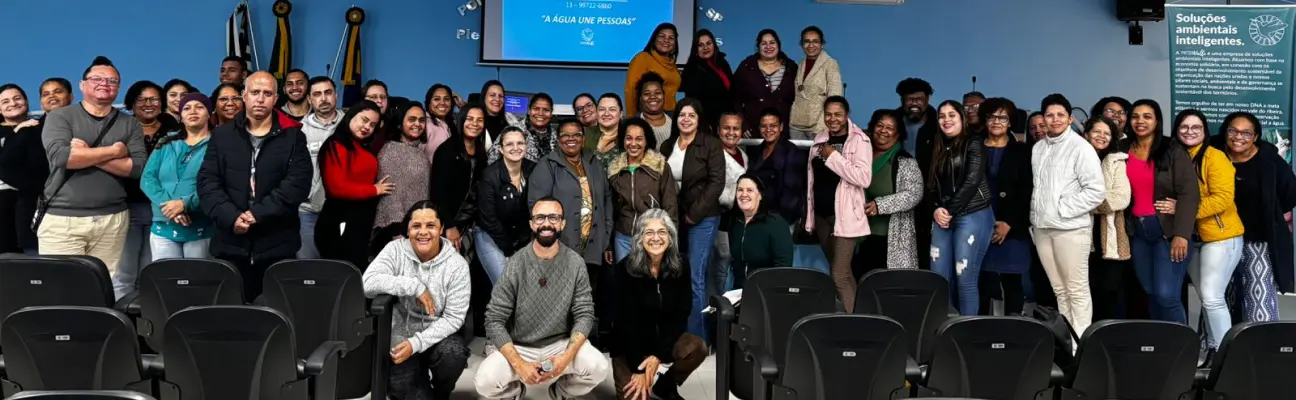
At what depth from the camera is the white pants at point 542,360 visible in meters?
4.23

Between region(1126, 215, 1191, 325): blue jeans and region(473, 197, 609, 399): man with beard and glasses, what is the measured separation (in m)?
2.91

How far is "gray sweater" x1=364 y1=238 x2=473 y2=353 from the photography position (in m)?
4.27

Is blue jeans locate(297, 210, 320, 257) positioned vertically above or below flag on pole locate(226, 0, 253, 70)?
below

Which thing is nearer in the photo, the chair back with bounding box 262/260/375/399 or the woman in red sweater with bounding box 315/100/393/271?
the chair back with bounding box 262/260/375/399

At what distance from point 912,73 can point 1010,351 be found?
6.21 metres

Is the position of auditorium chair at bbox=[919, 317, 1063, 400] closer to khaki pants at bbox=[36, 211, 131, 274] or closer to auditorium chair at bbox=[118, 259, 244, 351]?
auditorium chair at bbox=[118, 259, 244, 351]

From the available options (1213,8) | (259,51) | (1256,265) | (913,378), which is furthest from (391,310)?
(259,51)

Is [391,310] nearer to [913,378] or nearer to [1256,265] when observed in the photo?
[913,378]

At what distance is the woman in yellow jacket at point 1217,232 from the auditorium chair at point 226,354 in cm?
421

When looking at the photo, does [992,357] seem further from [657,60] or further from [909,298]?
[657,60]

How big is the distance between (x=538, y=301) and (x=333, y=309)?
2.59 feet

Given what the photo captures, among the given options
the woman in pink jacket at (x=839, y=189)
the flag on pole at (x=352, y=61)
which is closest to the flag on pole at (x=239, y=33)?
the flag on pole at (x=352, y=61)

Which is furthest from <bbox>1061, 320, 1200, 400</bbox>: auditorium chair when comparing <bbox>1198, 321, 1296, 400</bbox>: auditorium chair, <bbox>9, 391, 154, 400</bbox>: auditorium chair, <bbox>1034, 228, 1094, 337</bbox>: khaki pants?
<bbox>9, 391, 154, 400</bbox>: auditorium chair

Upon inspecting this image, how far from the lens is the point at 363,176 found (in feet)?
16.8
